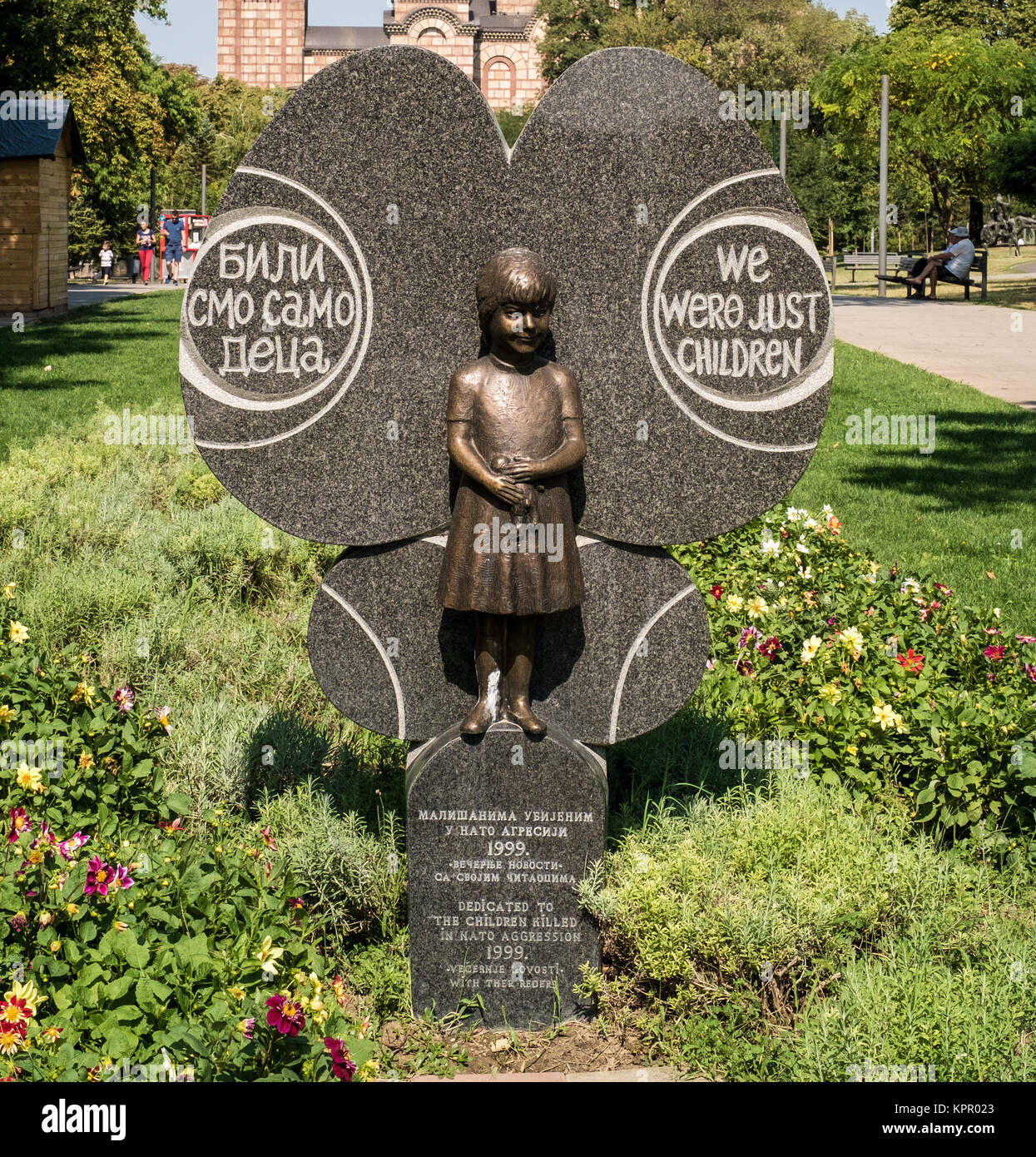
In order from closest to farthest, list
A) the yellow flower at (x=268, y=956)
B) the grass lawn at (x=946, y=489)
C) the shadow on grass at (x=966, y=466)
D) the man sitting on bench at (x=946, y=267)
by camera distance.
A: the yellow flower at (x=268, y=956), the grass lawn at (x=946, y=489), the shadow on grass at (x=966, y=466), the man sitting on bench at (x=946, y=267)

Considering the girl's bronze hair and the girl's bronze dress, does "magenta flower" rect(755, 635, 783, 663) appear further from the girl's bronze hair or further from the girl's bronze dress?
the girl's bronze hair

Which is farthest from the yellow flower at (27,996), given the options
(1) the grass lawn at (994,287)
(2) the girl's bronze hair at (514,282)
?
(1) the grass lawn at (994,287)

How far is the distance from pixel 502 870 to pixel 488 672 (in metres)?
0.64

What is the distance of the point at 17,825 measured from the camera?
13.1 ft

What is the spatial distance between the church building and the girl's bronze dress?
94926 mm

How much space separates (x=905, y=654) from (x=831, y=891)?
1627 millimetres

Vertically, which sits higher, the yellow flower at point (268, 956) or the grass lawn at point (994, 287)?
the grass lawn at point (994, 287)

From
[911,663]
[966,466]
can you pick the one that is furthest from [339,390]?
[966,466]

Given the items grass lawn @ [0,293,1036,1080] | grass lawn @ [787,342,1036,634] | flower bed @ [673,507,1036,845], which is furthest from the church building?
flower bed @ [673,507,1036,845]

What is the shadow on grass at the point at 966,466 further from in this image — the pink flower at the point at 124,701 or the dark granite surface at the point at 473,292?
the pink flower at the point at 124,701

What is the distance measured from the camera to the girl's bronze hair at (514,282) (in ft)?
12.1

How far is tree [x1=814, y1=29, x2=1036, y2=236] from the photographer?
110ft

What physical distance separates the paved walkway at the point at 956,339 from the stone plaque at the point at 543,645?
10.6 metres
